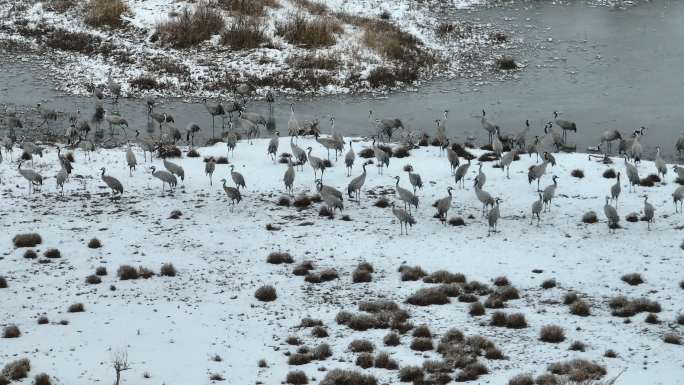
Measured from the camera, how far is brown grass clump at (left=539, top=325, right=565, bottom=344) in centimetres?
1842

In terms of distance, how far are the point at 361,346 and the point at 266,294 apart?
369 centimetres

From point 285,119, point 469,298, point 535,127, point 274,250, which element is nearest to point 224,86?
point 285,119

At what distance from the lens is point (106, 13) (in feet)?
155

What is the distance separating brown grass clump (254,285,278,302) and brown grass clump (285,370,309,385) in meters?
4.33

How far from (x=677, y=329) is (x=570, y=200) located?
8.70 m

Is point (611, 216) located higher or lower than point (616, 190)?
lower

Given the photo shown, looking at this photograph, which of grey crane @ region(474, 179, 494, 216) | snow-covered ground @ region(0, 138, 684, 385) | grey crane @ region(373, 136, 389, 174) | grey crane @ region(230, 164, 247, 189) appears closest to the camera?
snow-covered ground @ region(0, 138, 684, 385)

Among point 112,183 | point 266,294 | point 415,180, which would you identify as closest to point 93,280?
point 266,294

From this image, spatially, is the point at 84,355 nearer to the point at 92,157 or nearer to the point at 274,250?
the point at 274,250

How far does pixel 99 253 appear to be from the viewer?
931 inches

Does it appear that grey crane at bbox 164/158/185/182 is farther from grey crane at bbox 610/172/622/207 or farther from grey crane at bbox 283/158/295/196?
grey crane at bbox 610/172/622/207

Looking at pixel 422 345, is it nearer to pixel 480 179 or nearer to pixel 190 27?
pixel 480 179

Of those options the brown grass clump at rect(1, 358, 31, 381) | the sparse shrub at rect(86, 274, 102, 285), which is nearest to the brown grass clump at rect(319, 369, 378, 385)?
the brown grass clump at rect(1, 358, 31, 381)

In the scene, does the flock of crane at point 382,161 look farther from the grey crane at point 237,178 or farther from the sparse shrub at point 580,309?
the sparse shrub at point 580,309
